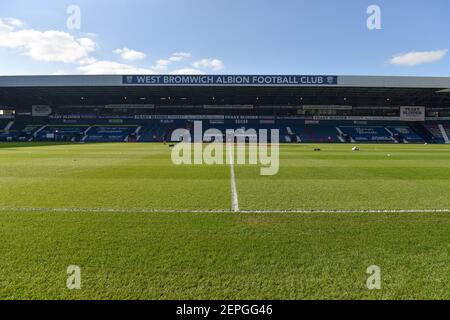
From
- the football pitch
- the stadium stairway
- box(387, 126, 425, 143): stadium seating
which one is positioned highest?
the stadium stairway

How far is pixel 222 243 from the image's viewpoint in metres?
4.13

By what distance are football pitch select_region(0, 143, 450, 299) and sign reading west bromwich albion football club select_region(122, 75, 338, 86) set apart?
35.3 m

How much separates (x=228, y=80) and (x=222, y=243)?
39362mm

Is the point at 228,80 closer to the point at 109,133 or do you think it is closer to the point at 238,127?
the point at 238,127

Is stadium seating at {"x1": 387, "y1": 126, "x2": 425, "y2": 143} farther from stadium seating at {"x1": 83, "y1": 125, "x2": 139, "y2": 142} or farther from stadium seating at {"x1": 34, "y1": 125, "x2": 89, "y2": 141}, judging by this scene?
stadium seating at {"x1": 34, "y1": 125, "x2": 89, "y2": 141}

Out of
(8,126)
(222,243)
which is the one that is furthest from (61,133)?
(222,243)

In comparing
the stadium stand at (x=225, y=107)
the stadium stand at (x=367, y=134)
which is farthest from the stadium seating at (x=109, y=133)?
the stadium stand at (x=367, y=134)

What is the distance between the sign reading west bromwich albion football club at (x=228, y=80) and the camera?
41156 millimetres

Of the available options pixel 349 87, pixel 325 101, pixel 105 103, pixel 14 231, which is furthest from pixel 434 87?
pixel 105 103

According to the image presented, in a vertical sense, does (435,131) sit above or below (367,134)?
above

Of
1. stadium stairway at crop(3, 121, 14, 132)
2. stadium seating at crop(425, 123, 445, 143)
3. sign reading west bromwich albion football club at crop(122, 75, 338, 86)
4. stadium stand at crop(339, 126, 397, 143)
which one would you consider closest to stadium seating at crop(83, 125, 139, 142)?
sign reading west bromwich albion football club at crop(122, 75, 338, 86)

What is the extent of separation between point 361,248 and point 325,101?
2168 inches

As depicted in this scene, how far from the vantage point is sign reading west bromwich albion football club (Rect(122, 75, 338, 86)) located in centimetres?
4116

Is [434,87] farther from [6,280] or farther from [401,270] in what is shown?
[6,280]
